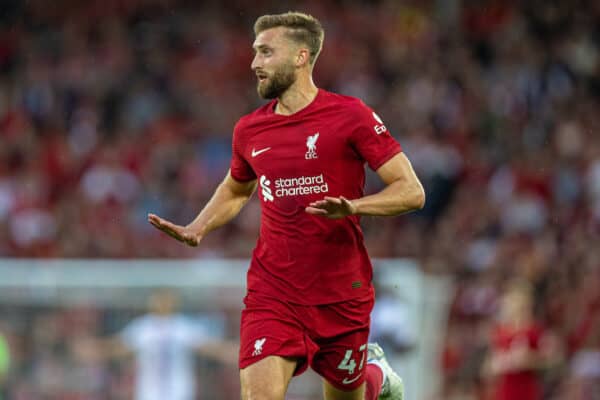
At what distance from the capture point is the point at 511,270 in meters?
14.2

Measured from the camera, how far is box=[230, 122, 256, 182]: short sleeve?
670 cm

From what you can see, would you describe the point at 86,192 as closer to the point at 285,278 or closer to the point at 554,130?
the point at 554,130

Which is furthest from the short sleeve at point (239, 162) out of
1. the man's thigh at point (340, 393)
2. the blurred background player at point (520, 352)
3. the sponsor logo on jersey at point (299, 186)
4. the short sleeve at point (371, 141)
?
Result: the blurred background player at point (520, 352)

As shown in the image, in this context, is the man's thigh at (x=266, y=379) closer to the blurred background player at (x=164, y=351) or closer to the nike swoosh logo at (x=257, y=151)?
the nike swoosh logo at (x=257, y=151)

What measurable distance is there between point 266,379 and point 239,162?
1204mm

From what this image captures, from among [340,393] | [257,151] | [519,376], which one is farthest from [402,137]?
[257,151]

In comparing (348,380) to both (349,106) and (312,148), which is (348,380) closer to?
(312,148)

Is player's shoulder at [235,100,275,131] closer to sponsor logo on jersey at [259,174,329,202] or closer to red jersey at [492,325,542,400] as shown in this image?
sponsor logo on jersey at [259,174,329,202]

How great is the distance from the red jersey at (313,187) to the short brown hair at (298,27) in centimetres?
27

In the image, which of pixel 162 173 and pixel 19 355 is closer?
pixel 19 355

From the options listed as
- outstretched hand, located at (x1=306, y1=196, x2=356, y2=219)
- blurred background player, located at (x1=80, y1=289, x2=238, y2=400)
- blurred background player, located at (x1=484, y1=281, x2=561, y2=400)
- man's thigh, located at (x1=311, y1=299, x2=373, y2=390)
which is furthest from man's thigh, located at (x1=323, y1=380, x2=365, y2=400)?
blurred background player, located at (x1=80, y1=289, x2=238, y2=400)

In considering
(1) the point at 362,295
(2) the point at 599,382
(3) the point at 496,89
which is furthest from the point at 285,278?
(3) the point at 496,89

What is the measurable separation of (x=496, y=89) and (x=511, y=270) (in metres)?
4.12

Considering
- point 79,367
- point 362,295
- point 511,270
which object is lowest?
point 79,367
